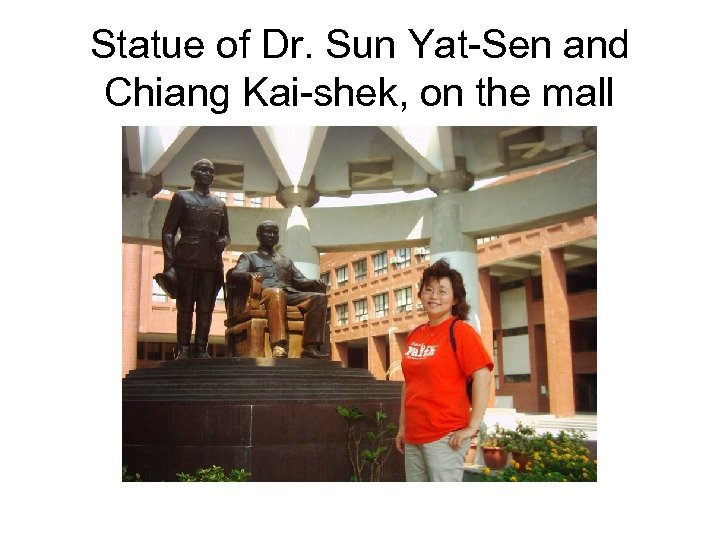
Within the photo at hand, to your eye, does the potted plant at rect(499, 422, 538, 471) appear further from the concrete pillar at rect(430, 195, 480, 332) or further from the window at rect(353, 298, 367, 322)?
the window at rect(353, 298, 367, 322)

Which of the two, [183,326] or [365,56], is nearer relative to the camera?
[365,56]

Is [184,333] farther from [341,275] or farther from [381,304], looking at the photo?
[341,275]

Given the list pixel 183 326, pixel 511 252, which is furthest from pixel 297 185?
pixel 511 252

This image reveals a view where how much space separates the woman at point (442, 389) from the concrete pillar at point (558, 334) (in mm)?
22312

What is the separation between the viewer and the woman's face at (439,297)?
429cm

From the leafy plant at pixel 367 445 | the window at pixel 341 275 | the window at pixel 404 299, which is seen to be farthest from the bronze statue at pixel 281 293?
the window at pixel 341 275

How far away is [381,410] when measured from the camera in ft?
23.4

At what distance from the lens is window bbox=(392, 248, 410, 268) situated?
32403 mm

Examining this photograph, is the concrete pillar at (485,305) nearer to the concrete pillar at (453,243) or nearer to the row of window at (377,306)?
the row of window at (377,306)

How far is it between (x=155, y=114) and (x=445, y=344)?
167 inches

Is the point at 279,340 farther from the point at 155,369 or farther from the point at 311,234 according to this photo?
the point at 311,234

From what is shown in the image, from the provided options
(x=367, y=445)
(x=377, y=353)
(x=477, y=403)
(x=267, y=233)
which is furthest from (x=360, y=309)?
(x=477, y=403)

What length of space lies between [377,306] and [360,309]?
5.71ft

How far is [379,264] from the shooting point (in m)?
34.4
